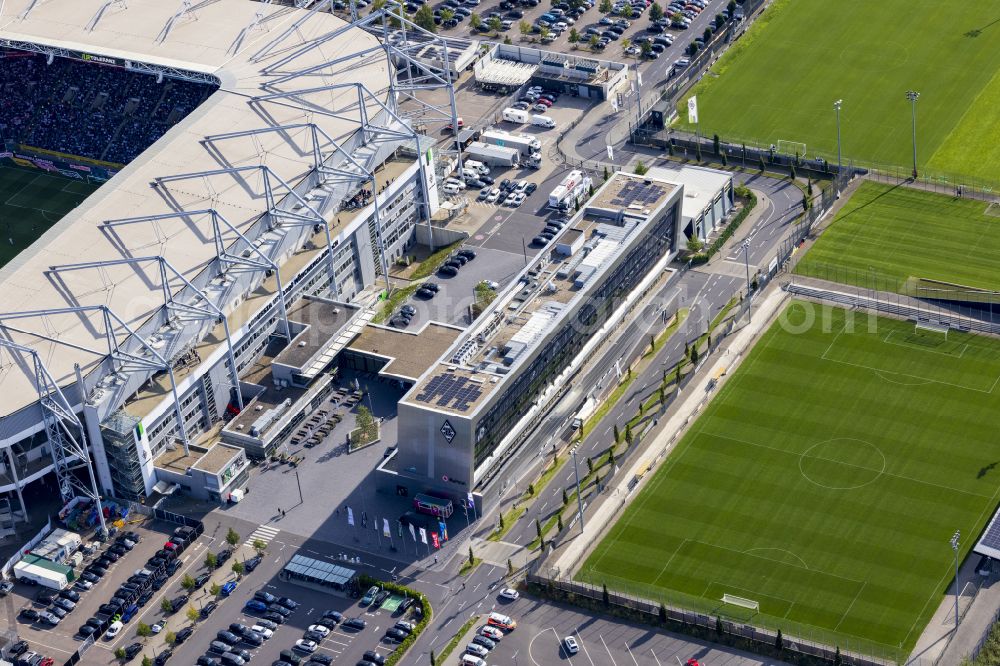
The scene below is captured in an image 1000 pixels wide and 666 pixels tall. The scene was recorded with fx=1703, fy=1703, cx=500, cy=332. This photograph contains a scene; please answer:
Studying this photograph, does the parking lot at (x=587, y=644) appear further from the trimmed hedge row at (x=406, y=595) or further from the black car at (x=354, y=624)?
the black car at (x=354, y=624)

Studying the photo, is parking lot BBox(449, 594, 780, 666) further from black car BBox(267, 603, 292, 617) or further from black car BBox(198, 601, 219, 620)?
black car BBox(198, 601, 219, 620)

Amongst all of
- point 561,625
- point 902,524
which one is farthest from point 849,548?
point 561,625

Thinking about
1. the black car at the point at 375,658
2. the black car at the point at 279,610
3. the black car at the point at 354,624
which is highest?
the black car at the point at 279,610

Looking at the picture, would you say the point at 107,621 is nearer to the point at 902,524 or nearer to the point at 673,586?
the point at 673,586

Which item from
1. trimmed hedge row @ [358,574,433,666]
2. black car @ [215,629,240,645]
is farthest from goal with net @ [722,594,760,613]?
black car @ [215,629,240,645]

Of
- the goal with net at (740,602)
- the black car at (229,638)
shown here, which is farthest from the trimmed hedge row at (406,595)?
the goal with net at (740,602)
